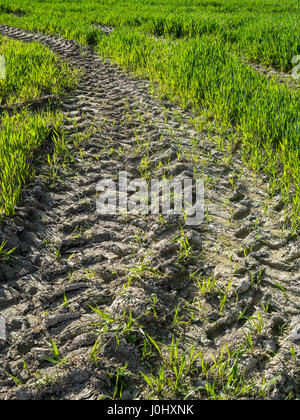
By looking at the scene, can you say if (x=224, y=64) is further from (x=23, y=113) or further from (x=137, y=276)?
(x=137, y=276)

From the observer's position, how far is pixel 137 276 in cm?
190

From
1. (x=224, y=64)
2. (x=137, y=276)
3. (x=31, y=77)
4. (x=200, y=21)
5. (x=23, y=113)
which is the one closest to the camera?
(x=137, y=276)

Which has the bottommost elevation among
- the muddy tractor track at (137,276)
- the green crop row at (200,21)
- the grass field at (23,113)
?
the muddy tractor track at (137,276)

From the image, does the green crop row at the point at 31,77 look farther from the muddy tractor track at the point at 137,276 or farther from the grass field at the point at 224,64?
the muddy tractor track at the point at 137,276

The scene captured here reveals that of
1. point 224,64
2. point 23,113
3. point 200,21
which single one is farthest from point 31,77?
point 200,21

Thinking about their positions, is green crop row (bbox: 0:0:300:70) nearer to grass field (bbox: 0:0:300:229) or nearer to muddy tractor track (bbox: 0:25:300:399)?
grass field (bbox: 0:0:300:229)

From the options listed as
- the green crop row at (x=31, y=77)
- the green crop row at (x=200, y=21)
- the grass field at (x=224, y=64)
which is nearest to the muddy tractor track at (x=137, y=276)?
the grass field at (x=224, y=64)

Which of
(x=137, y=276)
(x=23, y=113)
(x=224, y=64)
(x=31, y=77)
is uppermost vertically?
(x=224, y=64)

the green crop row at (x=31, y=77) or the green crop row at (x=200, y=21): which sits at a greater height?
the green crop row at (x=200, y=21)

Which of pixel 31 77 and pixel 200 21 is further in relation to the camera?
pixel 200 21

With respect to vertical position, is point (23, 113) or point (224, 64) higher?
point (224, 64)

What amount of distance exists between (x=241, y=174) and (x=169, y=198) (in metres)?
0.63

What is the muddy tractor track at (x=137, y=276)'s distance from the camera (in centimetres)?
152

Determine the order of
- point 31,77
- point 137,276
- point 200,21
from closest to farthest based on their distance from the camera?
point 137,276, point 31,77, point 200,21
